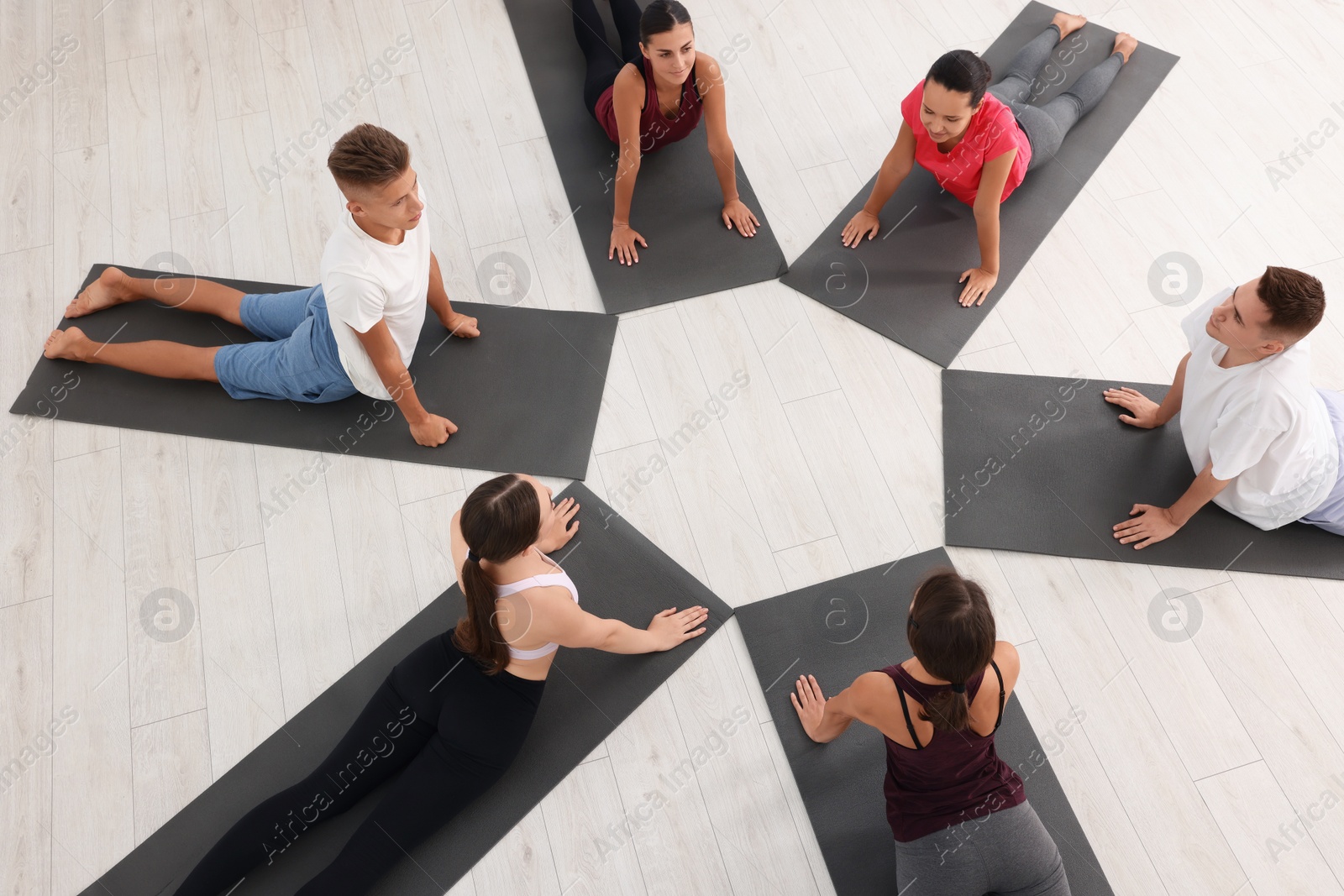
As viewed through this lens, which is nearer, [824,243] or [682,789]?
[682,789]

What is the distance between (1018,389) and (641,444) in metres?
1.14

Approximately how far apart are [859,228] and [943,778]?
5.85ft

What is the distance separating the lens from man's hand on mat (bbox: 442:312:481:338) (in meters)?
2.60

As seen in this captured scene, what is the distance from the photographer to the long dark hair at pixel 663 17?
7.43 ft

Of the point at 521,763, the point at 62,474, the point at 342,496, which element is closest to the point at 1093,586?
the point at 521,763

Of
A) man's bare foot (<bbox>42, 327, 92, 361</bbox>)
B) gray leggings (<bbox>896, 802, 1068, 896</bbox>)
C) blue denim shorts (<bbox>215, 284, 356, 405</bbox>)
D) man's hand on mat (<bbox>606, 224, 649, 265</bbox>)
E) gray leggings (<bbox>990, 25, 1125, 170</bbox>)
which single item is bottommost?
man's bare foot (<bbox>42, 327, 92, 361</bbox>)

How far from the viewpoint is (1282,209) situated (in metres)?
2.94

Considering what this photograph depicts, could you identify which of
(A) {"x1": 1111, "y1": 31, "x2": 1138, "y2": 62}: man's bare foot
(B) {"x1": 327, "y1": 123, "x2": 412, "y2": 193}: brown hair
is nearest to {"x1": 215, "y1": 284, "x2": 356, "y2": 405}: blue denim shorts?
(B) {"x1": 327, "y1": 123, "x2": 412, "y2": 193}: brown hair

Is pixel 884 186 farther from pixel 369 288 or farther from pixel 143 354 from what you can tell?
pixel 143 354

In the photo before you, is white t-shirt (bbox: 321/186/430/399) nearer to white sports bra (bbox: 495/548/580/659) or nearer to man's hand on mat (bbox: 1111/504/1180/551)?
white sports bra (bbox: 495/548/580/659)

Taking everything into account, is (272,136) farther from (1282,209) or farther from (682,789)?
(1282,209)

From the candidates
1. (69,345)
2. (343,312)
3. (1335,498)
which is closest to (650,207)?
(343,312)

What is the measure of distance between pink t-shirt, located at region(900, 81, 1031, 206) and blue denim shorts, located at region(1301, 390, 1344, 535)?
102 centimetres

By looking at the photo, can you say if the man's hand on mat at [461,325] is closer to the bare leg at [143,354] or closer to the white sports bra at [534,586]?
the bare leg at [143,354]
